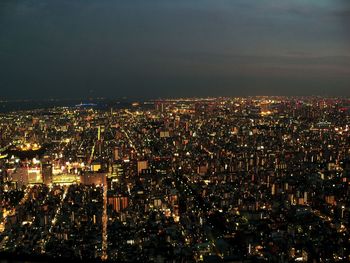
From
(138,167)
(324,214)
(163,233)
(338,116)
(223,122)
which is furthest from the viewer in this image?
(223,122)

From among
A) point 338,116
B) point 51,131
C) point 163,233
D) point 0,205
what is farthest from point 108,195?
point 338,116

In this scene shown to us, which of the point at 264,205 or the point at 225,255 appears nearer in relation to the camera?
the point at 225,255

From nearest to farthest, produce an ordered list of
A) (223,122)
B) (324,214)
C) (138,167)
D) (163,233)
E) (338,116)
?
(163,233) → (324,214) → (138,167) → (338,116) → (223,122)

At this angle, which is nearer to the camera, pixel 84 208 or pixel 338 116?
pixel 84 208

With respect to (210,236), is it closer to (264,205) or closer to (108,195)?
(264,205)

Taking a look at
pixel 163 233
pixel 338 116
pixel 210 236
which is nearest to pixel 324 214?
pixel 210 236

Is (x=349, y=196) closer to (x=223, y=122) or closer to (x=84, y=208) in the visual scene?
(x=84, y=208)
